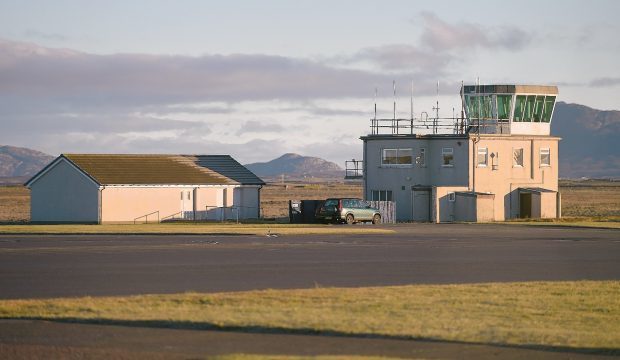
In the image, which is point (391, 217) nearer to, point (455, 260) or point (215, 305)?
point (455, 260)

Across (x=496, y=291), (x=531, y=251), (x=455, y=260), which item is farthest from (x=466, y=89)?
(x=496, y=291)

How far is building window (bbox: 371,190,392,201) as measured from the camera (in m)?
71.3

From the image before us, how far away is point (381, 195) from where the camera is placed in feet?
235

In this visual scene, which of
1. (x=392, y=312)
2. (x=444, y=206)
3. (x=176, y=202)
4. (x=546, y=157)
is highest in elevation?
(x=546, y=157)

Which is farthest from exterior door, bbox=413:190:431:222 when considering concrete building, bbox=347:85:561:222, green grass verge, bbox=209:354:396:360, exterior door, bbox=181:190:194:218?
green grass verge, bbox=209:354:396:360

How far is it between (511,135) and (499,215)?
18.8 ft

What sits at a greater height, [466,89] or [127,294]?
[466,89]

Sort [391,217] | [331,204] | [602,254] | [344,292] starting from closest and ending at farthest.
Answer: [344,292] → [602,254] → [331,204] → [391,217]

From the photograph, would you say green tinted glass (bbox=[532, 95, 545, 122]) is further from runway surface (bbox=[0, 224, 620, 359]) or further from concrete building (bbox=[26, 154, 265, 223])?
runway surface (bbox=[0, 224, 620, 359])

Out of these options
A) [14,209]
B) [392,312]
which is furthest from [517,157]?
[392,312]

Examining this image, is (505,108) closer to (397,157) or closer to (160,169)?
(397,157)

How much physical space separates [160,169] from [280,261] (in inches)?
1540

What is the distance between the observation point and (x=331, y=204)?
211 feet

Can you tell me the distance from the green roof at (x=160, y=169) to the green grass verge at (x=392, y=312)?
4451 cm
